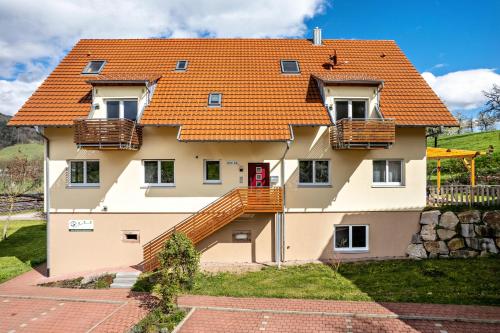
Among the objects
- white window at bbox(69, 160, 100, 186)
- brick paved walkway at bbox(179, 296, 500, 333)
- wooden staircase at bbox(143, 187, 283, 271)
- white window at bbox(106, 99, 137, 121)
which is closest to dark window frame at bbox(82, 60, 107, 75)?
white window at bbox(106, 99, 137, 121)

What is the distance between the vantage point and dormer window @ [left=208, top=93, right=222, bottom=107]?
1448 centimetres

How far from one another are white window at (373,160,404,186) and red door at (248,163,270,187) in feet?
15.9

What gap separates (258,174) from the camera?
14227mm

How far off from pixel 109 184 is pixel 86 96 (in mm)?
4189

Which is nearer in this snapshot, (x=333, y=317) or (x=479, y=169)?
(x=333, y=317)

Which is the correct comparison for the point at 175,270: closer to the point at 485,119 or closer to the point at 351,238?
the point at 351,238

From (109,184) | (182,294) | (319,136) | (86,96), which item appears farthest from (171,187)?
(319,136)

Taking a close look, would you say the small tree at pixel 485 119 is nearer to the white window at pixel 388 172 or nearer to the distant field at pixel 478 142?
the distant field at pixel 478 142

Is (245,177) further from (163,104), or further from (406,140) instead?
→ (406,140)

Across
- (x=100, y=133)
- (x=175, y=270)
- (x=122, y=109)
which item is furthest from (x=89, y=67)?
(x=175, y=270)

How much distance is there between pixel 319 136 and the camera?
14.1 metres

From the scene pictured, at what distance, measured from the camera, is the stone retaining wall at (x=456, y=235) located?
13.8m

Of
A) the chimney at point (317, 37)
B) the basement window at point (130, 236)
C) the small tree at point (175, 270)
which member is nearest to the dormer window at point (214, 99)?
the small tree at point (175, 270)

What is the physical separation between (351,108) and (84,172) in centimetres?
1206
